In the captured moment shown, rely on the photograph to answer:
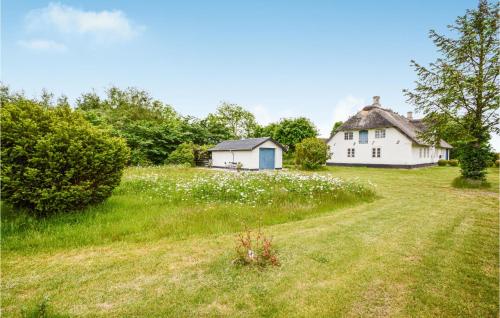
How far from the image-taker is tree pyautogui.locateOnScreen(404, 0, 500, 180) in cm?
1469

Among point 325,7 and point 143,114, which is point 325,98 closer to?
point 325,7

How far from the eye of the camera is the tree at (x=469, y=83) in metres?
14.7

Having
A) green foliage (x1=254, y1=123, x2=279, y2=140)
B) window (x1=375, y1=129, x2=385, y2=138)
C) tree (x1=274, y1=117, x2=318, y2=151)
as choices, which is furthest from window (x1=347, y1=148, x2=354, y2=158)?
green foliage (x1=254, y1=123, x2=279, y2=140)

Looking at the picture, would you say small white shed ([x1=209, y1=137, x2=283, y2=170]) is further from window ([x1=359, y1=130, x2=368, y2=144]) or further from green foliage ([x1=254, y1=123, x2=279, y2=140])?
green foliage ([x1=254, y1=123, x2=279, y2=140])

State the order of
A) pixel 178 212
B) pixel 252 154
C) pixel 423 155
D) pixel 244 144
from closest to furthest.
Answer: pixel 178 212, pixel 252 154, pixel 244 144, pixel 423 155

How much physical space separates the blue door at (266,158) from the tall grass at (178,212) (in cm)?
1686

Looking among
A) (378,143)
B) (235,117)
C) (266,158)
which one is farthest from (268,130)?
(266,158)

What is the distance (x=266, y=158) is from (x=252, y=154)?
6.39 feet

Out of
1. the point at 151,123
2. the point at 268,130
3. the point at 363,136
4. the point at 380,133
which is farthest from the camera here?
the point at 268,130

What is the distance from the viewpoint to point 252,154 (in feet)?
91.6

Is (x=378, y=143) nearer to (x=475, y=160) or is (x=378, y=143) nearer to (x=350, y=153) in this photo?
(x=350, y=153)

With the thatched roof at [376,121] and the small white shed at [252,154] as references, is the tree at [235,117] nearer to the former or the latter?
the thatched roof at [376,121]

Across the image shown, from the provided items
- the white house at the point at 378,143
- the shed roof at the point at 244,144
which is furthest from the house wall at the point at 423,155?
the shed roof at the point at 244,144

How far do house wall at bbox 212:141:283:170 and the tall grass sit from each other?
16.4 meters
